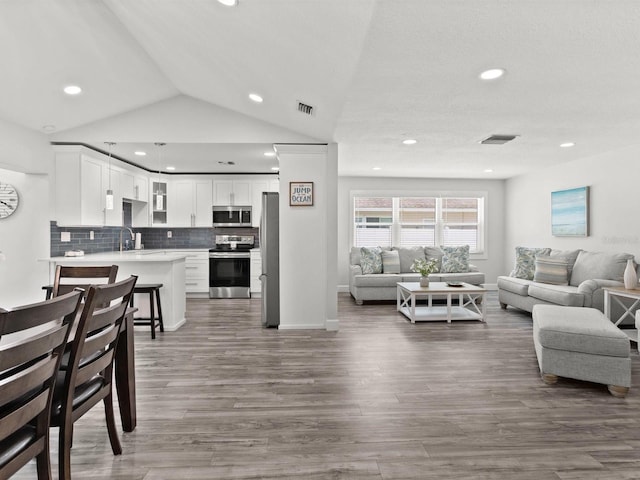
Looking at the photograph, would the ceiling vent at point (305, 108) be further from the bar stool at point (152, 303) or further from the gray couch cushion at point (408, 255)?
the gray couch cushion at point (408, 255)

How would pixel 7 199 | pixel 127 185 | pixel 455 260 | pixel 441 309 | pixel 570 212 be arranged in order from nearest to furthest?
pixel 7 199, pixel 441 309, pixel 570 212, pixel 127 185, pixel 455 260

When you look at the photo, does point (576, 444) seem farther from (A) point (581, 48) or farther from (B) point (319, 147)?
(B) point (319, 147)

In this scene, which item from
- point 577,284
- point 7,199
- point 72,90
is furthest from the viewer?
point 577,284

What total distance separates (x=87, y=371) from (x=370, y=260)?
5.25 m

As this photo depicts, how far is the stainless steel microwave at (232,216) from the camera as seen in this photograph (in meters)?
7.12

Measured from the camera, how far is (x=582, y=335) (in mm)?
2863

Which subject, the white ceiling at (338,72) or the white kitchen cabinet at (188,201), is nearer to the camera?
the white ceiling at (338,72)

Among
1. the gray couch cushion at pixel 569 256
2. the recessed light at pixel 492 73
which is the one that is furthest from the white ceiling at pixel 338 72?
the gray couch cushion at pixel 569 256

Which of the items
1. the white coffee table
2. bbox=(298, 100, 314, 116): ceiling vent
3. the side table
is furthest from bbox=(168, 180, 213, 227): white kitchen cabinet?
the side table

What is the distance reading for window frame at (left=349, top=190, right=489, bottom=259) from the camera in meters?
7.51

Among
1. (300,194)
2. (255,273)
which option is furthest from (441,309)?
(255,273)

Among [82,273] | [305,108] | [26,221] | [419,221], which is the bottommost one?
[82,273]

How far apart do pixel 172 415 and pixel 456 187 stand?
6825 mm

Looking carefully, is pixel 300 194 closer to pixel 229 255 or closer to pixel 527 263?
pixel 229 255
